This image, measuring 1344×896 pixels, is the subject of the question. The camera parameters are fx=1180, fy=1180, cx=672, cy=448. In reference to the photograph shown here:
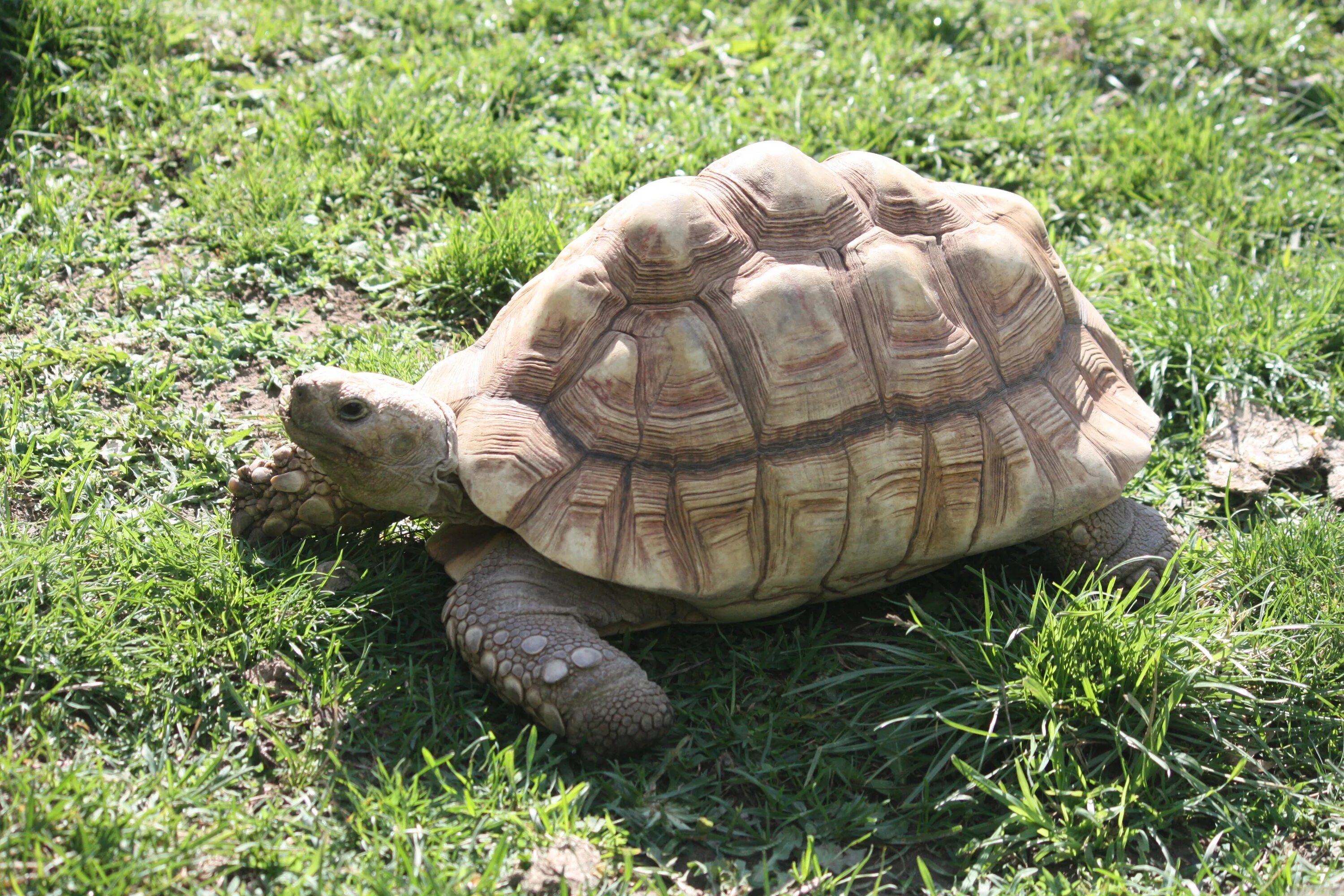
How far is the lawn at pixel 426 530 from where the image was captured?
258 cm

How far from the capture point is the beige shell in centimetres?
284

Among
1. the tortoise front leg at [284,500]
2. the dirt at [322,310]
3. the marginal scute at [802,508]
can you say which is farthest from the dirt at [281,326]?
the marginal scute at [802,508]

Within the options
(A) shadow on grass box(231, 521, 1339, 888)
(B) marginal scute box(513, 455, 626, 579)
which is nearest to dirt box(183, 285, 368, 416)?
(A) shadow on grass box(231, 521, 1339, 888)

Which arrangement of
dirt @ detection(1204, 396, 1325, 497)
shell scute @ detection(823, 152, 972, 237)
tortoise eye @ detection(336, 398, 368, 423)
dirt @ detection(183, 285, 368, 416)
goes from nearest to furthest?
tortoise eye @ detection(336, 398, 368, 423)
shell scute @ detection(823, 152, 972, 237)
dirt @ detection(183, 285, 368, 416)
dirt @ detection(1204, 396, 1325, 497)

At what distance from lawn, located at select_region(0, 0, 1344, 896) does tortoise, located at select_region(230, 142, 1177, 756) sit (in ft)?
0.64

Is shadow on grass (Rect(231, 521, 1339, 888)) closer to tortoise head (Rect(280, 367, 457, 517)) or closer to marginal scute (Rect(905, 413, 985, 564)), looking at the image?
marginal scute (Rect(905, 413, 985, 564))

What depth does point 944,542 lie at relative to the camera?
3.03 meters

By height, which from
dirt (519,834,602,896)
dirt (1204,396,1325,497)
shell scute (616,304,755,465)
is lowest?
dirt (1204,396,1325,497)

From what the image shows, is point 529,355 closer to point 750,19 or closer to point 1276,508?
point 1276,508

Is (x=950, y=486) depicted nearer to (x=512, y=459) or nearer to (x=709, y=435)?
(x=709, y=435)

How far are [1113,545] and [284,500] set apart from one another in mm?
2271

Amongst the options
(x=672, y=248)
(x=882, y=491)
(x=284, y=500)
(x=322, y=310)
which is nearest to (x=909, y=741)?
(x=882, y=491)

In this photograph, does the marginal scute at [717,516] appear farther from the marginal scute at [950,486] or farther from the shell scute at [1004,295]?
the shell scute at [1004,295]

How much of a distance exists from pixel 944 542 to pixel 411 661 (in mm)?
1377
